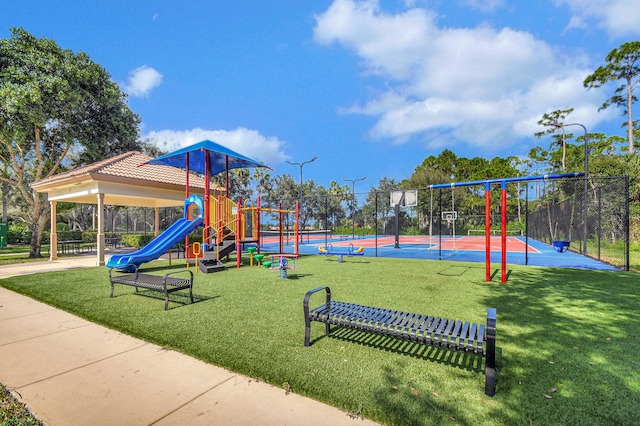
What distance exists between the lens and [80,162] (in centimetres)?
1858

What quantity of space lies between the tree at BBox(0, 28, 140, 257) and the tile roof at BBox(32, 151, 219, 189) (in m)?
2.62

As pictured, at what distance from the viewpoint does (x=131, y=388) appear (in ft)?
10.2

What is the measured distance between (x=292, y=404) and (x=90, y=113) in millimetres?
20706

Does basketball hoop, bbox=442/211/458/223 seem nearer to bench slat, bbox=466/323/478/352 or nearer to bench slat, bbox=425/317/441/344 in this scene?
bench slat, bbox=425/317/441/344

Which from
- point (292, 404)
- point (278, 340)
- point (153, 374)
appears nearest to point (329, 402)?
point (292, 404)

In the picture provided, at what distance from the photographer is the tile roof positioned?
12.6 metres

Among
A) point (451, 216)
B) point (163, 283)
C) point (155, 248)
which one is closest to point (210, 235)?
point (155, 248)

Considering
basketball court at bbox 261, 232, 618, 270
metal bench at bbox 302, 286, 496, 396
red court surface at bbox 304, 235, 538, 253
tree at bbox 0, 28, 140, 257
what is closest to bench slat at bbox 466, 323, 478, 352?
metal bench at bbox 302, 286, 496, 396

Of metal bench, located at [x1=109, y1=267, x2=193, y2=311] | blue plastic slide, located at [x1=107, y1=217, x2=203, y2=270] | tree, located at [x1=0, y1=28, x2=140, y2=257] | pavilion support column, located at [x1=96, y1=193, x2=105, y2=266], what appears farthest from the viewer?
tree, located at [x1=0, y1=28, x2=140, y2=257]

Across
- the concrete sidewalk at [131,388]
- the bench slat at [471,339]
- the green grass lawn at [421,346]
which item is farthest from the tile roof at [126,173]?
the bench slat at [471,339]

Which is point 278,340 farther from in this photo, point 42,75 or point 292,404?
point 42,75

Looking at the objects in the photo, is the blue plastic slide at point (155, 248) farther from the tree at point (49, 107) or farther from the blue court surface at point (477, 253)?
the tree at point (49, 107)

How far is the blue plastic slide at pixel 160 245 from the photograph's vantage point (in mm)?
10031

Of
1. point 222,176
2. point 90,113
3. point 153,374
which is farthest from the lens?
point 222,176
